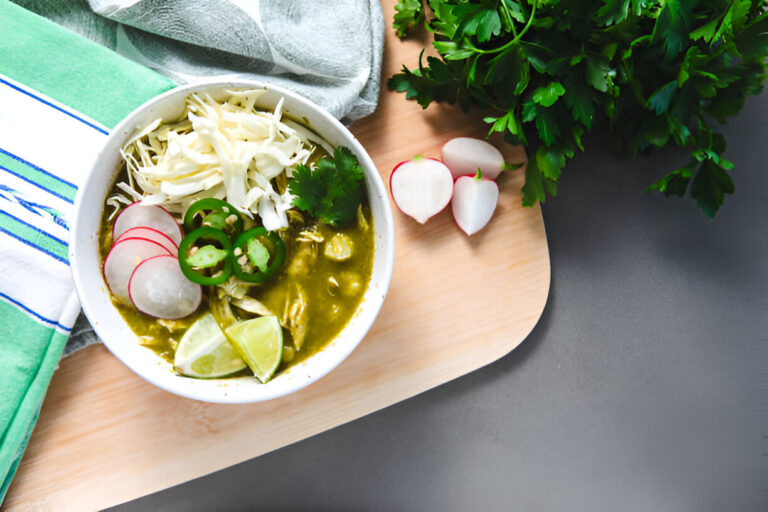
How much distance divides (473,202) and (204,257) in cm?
61

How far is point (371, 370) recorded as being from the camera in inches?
54.5

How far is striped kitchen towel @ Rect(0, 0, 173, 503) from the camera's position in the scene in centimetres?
122

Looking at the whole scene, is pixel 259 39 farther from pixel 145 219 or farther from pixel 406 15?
pixel 145 219

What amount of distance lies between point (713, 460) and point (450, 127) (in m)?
1.21

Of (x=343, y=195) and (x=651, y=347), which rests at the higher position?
(x=343, y=195)

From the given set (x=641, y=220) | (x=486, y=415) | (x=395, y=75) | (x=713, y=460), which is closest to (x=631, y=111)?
(x=641, y=220)

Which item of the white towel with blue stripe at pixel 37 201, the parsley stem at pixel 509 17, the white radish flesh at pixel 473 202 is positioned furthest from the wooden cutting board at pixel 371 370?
the parsley stem at pixel 509 17

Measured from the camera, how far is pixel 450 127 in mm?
1440

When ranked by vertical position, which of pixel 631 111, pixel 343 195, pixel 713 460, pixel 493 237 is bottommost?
pixel 713 460

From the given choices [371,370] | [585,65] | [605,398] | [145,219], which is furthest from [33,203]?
[605,398]

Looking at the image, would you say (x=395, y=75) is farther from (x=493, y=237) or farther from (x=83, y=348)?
(x=83, y=348)

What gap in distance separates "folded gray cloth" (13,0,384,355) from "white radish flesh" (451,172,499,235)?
282 millimetres

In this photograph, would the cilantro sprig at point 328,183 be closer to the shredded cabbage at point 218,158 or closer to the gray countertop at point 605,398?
the shredded cabbage at point 218,158

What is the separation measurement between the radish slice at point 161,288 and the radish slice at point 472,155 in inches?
25.7
